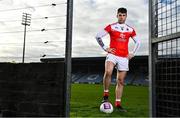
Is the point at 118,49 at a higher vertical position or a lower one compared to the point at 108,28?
lower

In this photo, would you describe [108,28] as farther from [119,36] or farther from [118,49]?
[118,49]

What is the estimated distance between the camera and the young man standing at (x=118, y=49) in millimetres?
5578

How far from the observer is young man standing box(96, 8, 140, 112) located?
5.58 meters

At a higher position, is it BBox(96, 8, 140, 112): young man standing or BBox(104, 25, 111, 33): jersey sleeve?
BBox(104, 25, 111, 33): jersey sleeve

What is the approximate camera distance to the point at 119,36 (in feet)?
18.5

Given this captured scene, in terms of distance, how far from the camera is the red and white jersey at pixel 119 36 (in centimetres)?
559

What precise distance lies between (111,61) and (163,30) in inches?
38.9

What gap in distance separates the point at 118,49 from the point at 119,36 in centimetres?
22

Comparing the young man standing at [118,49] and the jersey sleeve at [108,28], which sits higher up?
the jersey sleeve at [108,28]

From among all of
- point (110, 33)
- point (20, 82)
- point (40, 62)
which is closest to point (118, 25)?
point (110, 33)

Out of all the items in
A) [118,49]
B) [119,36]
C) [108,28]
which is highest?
[108,28]

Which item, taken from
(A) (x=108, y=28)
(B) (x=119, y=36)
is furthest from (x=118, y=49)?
(A) (x=108, y=28)

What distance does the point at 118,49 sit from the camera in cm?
558

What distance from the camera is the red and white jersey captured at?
5586mm
